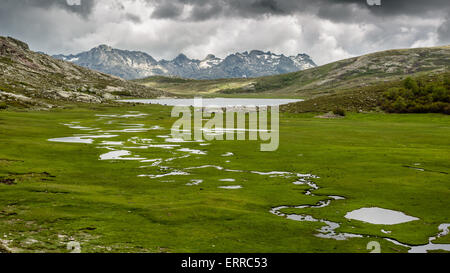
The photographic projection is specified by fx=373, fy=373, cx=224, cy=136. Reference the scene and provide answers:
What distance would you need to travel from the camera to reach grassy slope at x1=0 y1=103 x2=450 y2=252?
25984mm

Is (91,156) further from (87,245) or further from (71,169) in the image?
(87,245)

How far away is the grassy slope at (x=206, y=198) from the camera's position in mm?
25984

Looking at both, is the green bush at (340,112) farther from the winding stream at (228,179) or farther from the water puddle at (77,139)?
the water puddle at (77,139)

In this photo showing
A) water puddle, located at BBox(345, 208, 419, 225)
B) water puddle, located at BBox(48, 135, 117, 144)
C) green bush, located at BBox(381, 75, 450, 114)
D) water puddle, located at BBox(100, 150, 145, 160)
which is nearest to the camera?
water puddle, located at BBox(345, 208, 419, 225)

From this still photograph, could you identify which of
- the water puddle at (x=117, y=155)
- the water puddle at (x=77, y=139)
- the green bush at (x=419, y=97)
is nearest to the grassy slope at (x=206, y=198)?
the water puddle at (x=117, y=155)

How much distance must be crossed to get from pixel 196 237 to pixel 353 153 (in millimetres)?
44993

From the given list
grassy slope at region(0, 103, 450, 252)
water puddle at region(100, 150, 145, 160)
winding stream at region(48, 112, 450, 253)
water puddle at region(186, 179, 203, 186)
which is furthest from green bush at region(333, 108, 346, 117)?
water puddle at region(186, 179, 203, 186)

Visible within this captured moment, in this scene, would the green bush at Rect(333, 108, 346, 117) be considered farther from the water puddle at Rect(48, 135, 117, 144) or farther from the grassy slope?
the water puddle at Rect(48, 135, 117, 144)

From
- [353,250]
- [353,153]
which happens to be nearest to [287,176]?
[353,153]

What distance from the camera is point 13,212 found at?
102ft

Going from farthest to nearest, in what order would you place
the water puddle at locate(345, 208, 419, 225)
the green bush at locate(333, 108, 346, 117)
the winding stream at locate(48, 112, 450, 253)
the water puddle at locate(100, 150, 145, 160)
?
1. the green bush at locate(333, 108, 346, 117)
2. the water puddle at locate(100, 150, 145, 160)
3. the water puddle at locate(345, 208, 419, 225)
4. the winding stream at locate(48, 112, 450, 253)

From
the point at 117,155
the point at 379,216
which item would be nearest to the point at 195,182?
the point at 379,216

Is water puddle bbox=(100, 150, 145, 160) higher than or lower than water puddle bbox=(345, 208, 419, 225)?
higher

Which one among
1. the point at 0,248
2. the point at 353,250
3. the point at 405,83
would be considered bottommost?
the point at 353,250
